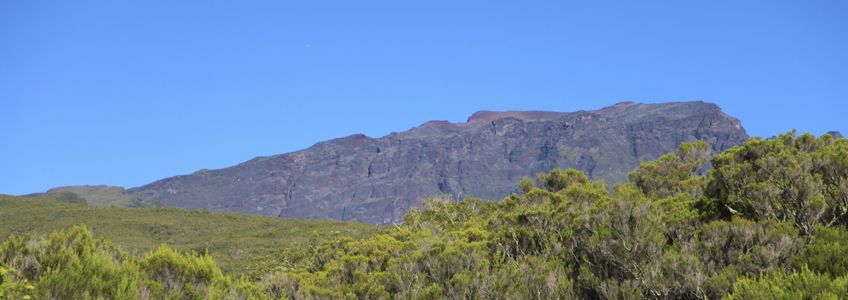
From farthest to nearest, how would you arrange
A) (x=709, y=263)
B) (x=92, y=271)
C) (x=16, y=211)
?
(x=16, y=211) → (x=709, y=263) → (x=92, y=271)

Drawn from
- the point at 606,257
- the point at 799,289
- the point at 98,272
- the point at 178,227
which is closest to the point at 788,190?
the point at 606,257

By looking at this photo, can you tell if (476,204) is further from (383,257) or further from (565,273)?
(565,273)

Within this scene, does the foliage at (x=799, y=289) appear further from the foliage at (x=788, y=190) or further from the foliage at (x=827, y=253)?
the foliage at (x=788, y=190)

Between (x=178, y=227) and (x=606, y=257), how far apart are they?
81373 millimetres

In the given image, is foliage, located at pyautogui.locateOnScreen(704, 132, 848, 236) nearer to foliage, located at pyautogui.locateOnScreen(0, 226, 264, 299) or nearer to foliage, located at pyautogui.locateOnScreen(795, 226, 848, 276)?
foliage, located at pyautogui.locateOnScreen(795, 226, 848, 276)

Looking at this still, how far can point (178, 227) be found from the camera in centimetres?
9450

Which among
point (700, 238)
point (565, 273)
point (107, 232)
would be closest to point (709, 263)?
point (700, 238)

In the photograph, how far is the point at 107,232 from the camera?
84.9 m

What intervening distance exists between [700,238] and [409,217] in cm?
2976

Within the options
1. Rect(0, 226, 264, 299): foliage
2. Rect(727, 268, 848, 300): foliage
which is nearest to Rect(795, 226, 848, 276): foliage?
Rect(727, 268, 848, 300): foliage

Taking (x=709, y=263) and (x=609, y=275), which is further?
(x=609, y=275)

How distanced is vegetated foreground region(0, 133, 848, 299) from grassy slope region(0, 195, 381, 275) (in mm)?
39979

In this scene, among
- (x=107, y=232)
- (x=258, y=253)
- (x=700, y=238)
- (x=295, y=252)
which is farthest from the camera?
(x=107, y=232)

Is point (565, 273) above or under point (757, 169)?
under
